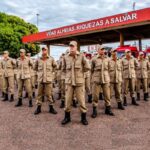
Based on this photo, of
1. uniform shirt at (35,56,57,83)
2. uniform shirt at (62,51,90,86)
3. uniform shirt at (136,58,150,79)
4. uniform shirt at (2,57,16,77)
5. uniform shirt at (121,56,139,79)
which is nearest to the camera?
uniform shirt at (62,51,90,86)

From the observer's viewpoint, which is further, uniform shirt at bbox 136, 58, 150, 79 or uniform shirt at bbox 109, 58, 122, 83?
uniform shirt at bbox 136, 58, 150, 79

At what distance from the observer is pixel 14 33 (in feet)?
139

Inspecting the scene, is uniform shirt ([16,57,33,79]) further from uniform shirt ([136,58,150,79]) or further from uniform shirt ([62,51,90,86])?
uniform shirt ([136,58,150,79])

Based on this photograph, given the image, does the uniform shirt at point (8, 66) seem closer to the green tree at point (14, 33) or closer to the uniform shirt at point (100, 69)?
the uniform shirt at point (100, 69)

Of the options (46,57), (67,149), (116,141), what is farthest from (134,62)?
A: (67,149)

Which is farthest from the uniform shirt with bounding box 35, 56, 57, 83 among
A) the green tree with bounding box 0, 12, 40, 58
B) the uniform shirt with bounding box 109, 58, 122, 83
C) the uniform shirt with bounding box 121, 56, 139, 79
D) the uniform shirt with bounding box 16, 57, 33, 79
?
the green tree with bounding box 0, 12, 40, 58

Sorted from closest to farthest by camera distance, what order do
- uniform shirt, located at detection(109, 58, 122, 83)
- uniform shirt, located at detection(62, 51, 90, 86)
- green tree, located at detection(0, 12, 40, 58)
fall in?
uniform shirt, located at detection(62, 51, 90, 86)
uniform shirt, located at detection(109, 58, 122, 83)
green tree, located at detection(0, 12, 40, 58)

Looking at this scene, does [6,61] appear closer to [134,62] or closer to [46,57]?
[46,57]

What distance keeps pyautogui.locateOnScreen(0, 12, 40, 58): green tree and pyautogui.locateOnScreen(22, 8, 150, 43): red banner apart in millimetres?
13152

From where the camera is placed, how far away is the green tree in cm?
4109

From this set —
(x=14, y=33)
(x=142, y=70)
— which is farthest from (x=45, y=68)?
(x=14, y=33)

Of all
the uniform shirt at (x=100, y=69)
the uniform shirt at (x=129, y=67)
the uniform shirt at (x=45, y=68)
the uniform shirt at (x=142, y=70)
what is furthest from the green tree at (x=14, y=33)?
the uniform shirt at (x=100, y=69)

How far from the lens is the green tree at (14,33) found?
41094 millimetres

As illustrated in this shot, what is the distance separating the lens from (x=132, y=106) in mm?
9648
